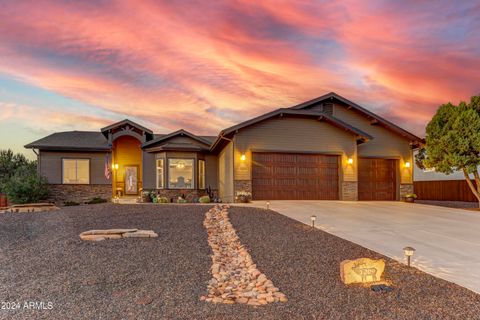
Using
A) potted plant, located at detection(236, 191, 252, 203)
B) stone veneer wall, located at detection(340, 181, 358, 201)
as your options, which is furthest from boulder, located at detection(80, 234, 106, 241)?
stone veneer wall, located at detection(340, 181, 358, 201)

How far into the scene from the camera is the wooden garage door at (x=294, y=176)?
52.7 ft

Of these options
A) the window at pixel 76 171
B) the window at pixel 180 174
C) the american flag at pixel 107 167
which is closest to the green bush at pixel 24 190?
the window at pixel 76 171

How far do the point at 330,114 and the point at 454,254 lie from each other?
1252cm

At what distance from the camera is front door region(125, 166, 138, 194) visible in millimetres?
21219

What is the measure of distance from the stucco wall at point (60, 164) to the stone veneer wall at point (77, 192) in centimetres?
30

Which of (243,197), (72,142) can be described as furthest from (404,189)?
(72,142)

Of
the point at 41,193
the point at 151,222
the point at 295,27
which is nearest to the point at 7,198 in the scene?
the point at 41,193

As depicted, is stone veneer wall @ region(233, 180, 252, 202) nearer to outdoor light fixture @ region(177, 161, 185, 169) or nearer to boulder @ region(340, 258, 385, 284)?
outdoor light fixture @ region(177, 161, 185, 169)

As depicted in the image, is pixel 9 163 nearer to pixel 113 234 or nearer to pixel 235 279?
pixel 113 234

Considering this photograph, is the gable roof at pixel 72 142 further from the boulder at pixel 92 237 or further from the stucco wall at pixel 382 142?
the stucco wall at pixel 382 142

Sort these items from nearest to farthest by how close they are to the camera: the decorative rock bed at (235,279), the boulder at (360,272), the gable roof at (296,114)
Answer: the decorative rock bed at (235,279) < the boulder at (360,272) < the gable roof at (296,114)

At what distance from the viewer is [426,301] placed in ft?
13.3

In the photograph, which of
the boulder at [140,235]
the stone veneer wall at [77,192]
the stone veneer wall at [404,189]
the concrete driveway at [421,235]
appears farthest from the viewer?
the stone veneer wall at [77,192]

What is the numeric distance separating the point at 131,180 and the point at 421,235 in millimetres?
17495
